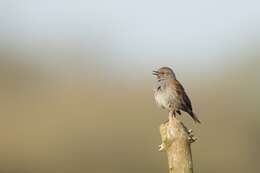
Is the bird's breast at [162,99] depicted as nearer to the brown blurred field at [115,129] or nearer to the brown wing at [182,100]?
the brown wing at [182,100]

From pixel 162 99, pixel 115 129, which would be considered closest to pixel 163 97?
pixel 162 99

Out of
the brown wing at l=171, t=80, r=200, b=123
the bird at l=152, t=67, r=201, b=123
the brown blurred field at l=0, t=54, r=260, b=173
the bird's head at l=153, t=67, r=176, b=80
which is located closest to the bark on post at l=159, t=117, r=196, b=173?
the bird at l=152, t=67, r=201, b=123

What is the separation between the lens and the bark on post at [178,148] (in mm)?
6574

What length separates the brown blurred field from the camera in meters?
18.9

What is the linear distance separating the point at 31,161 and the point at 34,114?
1.15 metres

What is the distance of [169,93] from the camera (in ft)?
36.1

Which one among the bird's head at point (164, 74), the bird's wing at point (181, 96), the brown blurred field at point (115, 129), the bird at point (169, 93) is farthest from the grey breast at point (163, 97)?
the brown blurred field at point (115, 129)

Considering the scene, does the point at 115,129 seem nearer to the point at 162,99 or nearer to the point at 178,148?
the point at 162,99

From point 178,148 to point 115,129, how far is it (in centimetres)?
1280

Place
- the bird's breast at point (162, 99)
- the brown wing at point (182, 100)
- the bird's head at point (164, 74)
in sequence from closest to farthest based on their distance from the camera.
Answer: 1. the bird's breast at point (162, 99)
2. the brown wing at point (182, 100)
3. the bird's head at point (164, 74)

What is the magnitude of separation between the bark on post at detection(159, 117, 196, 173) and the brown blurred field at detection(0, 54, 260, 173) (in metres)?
11.5

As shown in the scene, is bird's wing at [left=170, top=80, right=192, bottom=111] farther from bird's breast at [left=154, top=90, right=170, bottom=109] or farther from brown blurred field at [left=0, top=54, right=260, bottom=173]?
brown blurred field at [left=0, top=54, right=260, bottom=173]

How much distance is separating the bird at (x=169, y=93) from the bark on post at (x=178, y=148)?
12.7 feet

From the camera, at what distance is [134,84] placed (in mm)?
19719
